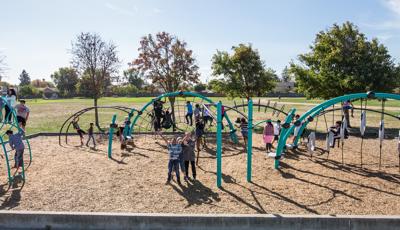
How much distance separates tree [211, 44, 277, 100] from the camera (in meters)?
24.2

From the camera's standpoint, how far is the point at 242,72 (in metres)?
24.5

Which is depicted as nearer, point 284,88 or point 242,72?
point 242,72

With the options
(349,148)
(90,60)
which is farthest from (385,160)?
(90,60)

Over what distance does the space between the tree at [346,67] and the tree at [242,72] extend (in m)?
3.41

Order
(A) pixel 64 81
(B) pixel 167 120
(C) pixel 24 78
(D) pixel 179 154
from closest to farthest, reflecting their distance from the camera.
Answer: (D) pixel 179 154, (B) pixel 167 120, (A) pixel 64 81, (C) pixel 24 78

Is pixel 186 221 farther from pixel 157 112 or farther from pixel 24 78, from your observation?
pixel 24 78

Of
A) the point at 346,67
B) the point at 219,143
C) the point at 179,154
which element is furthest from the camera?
the point at 346,67

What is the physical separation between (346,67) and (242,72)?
7.26 meters

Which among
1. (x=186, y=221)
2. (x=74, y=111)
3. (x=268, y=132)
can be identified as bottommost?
(x=186, y=221)

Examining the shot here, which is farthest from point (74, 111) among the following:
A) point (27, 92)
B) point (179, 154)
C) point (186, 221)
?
point (27, 92)

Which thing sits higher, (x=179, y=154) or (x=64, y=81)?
(x=64, y=81)

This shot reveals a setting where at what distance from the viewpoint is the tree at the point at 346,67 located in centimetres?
1967

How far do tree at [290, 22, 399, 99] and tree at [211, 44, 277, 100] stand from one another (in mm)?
3411

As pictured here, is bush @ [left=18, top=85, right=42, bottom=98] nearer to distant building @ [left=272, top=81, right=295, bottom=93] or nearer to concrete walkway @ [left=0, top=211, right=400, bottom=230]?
distant building @ [left=272, top=81, right=295, bottom=93]
